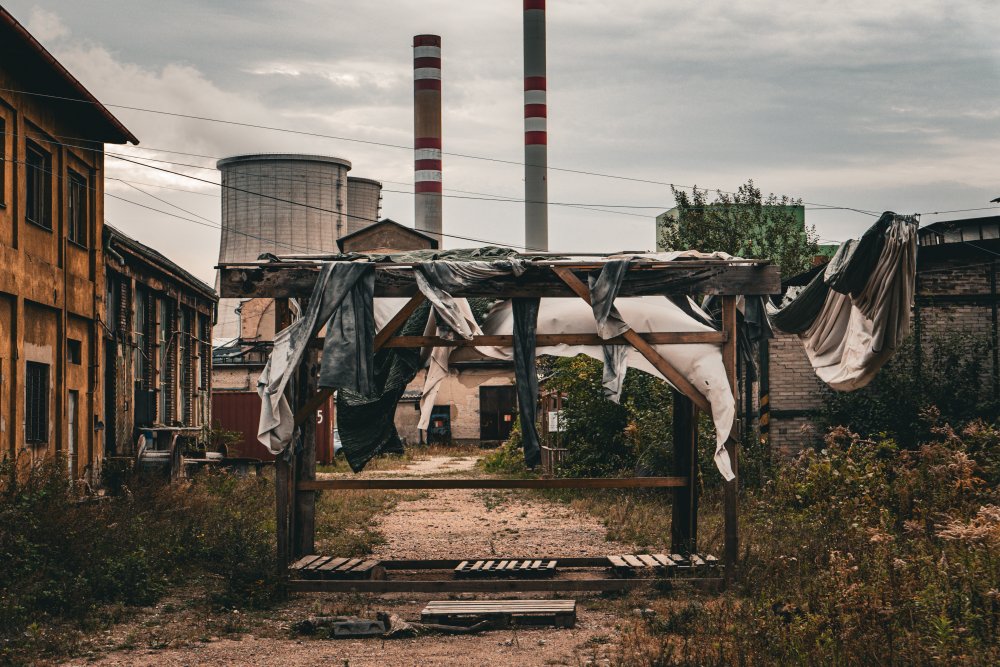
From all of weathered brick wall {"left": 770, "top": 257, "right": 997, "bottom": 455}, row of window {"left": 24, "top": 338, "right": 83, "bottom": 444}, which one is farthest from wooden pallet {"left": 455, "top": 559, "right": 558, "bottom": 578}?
weathered brick wall {"left": 770, "top": 257, "right": 997, "bottom": 455}

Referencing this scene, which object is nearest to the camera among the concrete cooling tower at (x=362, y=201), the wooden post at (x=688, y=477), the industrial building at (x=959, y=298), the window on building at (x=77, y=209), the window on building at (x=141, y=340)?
the wooden post at (x=688, y=477)

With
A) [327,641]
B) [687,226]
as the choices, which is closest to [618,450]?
[327,641]

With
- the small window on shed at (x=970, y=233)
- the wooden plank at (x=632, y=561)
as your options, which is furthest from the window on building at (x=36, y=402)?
the small window on shed at (x=970, y=233)

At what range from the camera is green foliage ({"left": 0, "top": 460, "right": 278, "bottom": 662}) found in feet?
29.9

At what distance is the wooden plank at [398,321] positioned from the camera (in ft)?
34.8

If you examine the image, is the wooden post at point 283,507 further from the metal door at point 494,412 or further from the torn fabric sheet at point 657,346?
the metal door at point 494,412

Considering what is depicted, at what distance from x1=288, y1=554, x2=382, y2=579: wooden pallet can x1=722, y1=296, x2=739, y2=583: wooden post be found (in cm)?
326

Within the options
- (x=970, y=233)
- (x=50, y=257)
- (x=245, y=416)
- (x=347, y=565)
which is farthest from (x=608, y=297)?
(x=245, y=416)

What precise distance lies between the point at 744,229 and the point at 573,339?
3100cm

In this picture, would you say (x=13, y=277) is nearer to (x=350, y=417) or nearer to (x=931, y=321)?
(x=350, y=417)

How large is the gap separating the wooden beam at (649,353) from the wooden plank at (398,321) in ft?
4.21

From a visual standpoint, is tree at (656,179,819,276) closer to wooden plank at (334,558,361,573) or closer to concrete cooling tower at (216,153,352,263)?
concrete cooling tower at (216,153,352,263)

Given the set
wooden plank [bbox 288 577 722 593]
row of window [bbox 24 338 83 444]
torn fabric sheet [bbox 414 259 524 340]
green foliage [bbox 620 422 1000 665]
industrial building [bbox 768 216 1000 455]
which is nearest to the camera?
green foliage [bbox 620 422 1000 665]

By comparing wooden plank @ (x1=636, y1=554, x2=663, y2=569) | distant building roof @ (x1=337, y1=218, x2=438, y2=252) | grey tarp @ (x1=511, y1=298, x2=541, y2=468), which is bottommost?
wooden plank @ (x1=636, y1=554, x2=663, y2=569)
